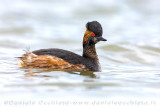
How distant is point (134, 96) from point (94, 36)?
265 cm

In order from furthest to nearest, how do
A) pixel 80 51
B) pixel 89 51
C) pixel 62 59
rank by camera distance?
pixel 80 51 → pixel 89 51 → pixel 62 59

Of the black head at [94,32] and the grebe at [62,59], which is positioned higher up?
the black head at [94,32]

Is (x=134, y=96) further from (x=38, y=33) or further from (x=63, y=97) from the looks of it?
(x=38, y=33)

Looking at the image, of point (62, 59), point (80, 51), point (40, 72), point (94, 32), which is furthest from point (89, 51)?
point (80, 51)

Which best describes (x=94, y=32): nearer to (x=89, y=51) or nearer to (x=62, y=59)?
(x=89, y=51)

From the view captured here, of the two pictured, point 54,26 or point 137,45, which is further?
point 54,26

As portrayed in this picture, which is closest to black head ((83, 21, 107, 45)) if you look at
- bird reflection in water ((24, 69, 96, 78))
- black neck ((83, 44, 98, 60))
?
black neck ((83, 44, 98, 60))

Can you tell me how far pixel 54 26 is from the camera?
2247 centimetres

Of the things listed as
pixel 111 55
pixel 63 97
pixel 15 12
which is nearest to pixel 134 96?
pixel 63 97

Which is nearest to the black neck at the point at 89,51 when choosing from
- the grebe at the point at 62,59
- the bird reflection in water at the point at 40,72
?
the grebe at the point at 62,59

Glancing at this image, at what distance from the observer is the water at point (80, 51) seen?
27.4ft

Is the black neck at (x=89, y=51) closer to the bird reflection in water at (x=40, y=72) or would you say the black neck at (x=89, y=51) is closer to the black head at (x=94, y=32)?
the black head at (x=94, y=32)

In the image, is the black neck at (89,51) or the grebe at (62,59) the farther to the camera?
the black neck at (89,51)

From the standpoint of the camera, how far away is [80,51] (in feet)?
54.2
